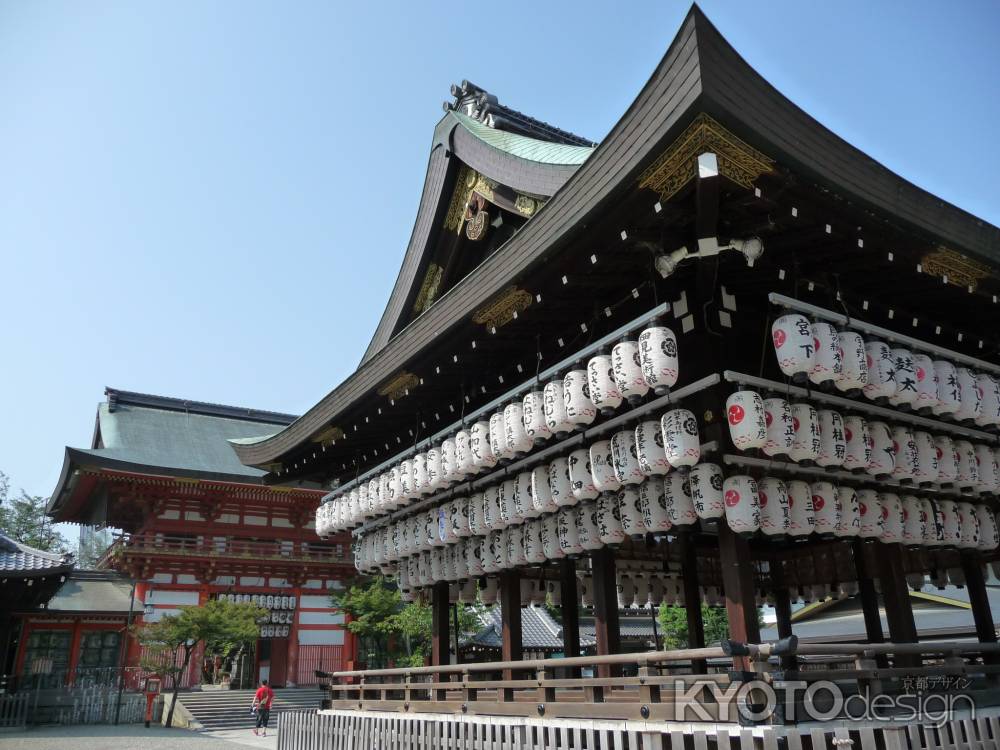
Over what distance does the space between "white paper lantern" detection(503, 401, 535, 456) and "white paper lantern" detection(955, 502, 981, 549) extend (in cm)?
549

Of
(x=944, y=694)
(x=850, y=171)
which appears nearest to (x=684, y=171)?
(x=850, y=171)

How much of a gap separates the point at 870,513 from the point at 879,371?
192 centimetres

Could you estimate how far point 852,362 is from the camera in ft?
23.2

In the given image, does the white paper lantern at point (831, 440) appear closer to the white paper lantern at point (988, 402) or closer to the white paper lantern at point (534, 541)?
the white paper lantern at point (988, 402)

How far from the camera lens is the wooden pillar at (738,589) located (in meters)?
6.69

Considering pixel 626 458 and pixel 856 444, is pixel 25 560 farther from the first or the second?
pixel 856 444

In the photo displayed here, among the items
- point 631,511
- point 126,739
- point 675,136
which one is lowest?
point 126,739

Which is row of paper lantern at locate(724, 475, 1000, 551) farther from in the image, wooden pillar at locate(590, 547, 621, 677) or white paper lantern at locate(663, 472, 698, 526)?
wooden pillar at locate(590, 547, 621, 677)

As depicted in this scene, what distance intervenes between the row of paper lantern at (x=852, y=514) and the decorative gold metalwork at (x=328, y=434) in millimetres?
7296

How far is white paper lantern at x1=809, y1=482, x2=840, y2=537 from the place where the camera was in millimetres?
7789

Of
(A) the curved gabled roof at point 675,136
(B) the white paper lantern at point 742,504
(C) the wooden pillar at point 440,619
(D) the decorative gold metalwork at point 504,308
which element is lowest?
(C) the wooden pillar at point 440,619

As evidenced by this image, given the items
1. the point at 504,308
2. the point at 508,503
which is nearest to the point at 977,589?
the point at 508,503

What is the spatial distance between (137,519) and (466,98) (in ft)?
82.8

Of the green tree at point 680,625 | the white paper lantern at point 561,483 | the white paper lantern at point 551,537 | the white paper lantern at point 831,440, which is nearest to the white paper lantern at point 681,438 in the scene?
the white paper lantern at point 831,440
